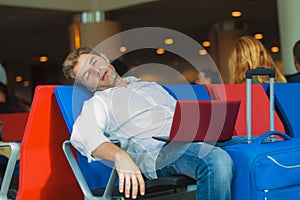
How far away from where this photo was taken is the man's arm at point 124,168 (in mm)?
2025

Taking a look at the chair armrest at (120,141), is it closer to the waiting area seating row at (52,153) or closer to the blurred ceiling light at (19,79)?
the waiting area seating row at (52,153)

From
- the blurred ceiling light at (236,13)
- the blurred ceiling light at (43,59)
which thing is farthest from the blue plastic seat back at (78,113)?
the blurred ceiling light at (43,59)

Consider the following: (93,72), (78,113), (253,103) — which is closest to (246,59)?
(253,103)

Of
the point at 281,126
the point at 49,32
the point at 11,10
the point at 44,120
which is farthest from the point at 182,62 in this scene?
the point at 44,120

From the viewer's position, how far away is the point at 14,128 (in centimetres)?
426

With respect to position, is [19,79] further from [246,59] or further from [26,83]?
[246,59]

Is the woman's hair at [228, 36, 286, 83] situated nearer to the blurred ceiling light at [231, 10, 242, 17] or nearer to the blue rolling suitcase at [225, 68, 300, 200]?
the blue rolling suitcase at [225, 68, 300, 200]

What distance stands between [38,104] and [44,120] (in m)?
0.08

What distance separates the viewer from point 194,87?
3.36m

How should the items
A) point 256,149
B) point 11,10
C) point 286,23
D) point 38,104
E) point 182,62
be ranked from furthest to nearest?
point 182,62 < point 11,10 < point 286,23 < point 38,104 < point 256,149

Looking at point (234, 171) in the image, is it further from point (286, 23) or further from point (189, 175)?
point (286, 23)

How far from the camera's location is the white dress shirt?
232 cm

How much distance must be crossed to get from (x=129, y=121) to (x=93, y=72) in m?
0.31

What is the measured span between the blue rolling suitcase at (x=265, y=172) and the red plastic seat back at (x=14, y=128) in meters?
2.32
